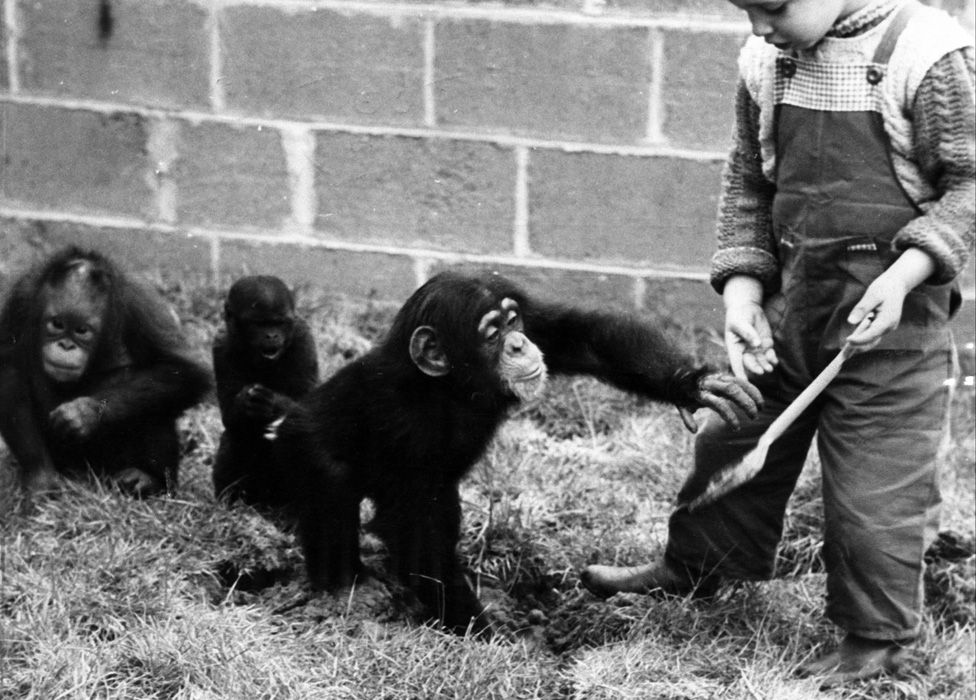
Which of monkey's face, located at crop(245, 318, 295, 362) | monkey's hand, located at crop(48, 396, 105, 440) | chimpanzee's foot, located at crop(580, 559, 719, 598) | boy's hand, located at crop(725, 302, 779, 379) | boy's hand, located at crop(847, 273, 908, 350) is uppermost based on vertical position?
boy's hand, located at crop(847, 273, 908, 350)

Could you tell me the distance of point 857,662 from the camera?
→ 4.01 meters

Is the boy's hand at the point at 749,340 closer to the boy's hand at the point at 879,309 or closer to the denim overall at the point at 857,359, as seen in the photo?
the denim overall at the point at 857,359

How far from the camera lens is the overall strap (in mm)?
3539

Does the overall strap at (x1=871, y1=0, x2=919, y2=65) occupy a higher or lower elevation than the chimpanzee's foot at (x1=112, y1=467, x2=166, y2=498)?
higher

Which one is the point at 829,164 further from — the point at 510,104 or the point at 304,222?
the point at 304,222

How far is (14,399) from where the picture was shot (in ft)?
15.8

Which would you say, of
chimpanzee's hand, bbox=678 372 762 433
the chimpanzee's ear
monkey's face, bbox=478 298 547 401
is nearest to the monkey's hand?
the chimpanzee's ear

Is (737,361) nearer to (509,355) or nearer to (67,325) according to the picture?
(509,355)

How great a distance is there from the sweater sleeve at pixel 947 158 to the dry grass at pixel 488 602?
4.52 ft

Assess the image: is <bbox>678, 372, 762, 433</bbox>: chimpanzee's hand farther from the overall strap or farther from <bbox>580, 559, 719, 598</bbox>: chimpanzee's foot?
the overall strap

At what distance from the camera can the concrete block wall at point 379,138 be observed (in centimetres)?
553

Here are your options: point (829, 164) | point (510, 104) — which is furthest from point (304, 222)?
point (829, 164)

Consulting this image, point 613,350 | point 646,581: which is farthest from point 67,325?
point 646,581

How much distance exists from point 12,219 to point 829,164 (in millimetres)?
3892
